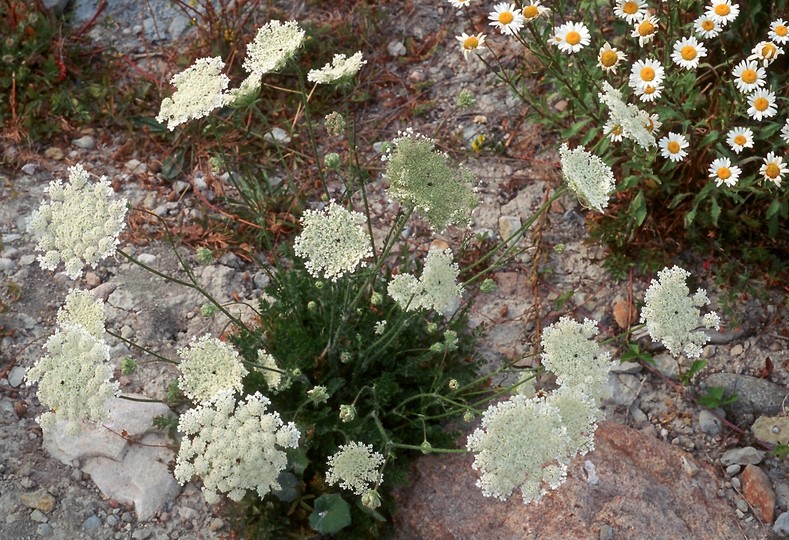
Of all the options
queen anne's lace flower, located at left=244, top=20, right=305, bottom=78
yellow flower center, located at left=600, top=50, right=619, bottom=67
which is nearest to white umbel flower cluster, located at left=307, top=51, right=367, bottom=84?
queen anne's lace flower, located at left=244, top=20, right=305, bottom=78

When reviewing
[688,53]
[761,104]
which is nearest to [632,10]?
[688,53]

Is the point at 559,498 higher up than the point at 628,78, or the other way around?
the point at 628,78


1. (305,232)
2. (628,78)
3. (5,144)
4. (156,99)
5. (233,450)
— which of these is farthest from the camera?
(156,99)

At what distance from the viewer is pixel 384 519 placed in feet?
11.7

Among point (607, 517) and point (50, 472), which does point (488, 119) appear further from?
point (50, 472)

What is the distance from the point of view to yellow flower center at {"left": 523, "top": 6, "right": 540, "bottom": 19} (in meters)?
4.17

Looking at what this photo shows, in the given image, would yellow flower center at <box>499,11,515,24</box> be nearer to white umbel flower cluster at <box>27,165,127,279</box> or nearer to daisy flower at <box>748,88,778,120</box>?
daisy flower at <box>748,88,778,120</box>

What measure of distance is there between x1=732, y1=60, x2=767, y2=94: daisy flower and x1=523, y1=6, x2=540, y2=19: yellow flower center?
1.07 meters

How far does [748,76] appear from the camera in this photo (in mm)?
4125

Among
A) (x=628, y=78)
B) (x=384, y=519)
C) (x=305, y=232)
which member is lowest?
(x=384, y=519)

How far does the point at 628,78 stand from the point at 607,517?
246cm

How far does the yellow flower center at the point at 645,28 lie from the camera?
4.26 metres

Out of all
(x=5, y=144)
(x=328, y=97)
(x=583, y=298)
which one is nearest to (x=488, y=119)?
(x=328, y=97)

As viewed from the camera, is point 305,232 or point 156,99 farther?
point 156,99
